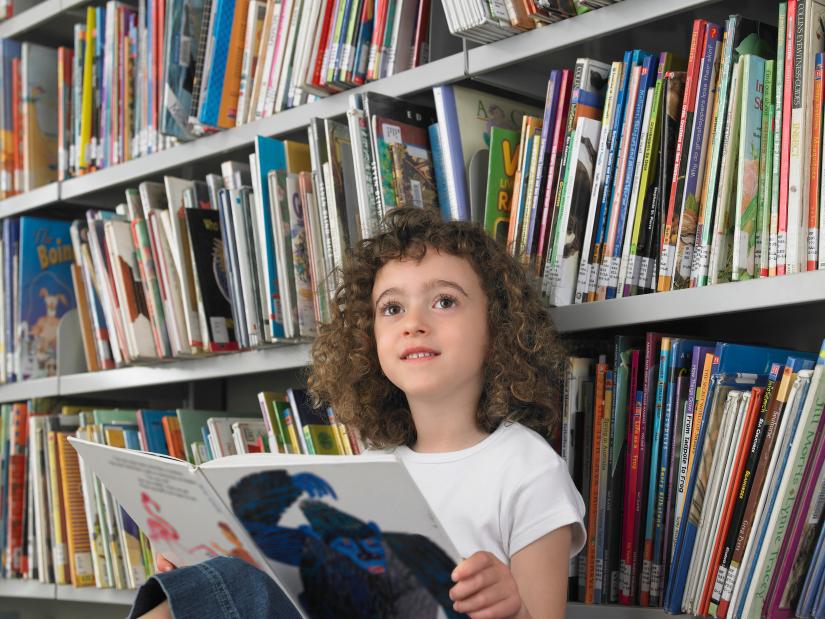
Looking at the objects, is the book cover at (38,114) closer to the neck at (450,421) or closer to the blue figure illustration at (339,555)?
the neck at (450,421)

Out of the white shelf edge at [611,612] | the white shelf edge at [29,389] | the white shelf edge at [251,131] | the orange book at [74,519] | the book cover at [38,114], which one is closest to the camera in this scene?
the white shelf edge at [611,612]

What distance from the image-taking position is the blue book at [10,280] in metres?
2.04

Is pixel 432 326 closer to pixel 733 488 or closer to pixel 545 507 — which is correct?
pixel 545 507

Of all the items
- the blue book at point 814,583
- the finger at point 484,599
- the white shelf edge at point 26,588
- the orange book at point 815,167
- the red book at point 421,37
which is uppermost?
the red book at point 421,37

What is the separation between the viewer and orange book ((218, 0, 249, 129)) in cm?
164

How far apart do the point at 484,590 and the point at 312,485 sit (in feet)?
0.55

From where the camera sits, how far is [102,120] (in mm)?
1936

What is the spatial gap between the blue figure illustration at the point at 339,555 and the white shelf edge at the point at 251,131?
657 mm

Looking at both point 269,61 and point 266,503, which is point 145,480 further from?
point 269,61

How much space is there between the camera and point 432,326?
3.80 feet

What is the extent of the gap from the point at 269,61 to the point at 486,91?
384 mm

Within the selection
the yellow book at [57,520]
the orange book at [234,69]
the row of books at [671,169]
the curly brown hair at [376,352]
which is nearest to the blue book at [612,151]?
the row of books at [671,169]

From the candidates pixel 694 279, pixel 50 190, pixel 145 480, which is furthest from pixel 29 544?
pixel 694 279

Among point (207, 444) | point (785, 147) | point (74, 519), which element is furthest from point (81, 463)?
point (785, 147)
